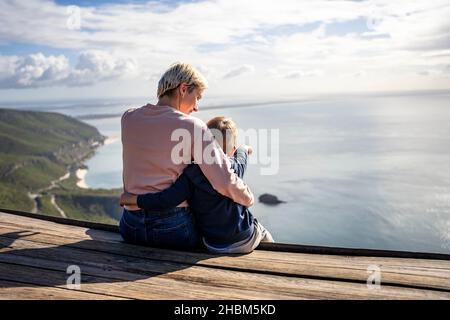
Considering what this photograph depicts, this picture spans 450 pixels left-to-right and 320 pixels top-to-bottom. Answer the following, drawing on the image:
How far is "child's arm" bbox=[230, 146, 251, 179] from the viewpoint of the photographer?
4.36 meters

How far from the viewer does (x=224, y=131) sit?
434 cm

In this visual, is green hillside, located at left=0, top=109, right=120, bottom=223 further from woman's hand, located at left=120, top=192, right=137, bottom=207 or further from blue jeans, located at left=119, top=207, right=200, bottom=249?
woman's hand, located at left=120, top=192, right=137, bottom=207

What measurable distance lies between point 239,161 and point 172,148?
748 mm

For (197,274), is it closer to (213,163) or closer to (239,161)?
(213,163)

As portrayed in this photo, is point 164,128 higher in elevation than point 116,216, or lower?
higher

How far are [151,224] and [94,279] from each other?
0.84 m

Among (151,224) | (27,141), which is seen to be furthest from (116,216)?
(151,224)

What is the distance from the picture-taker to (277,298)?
3.30 m

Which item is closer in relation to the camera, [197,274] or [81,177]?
[197,274]

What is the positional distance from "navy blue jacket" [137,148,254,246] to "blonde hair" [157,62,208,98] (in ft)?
2.40

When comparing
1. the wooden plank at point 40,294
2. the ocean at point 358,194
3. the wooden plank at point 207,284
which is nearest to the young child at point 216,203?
the wooden plank at point 207,284

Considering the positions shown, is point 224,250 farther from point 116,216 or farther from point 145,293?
point 116,216

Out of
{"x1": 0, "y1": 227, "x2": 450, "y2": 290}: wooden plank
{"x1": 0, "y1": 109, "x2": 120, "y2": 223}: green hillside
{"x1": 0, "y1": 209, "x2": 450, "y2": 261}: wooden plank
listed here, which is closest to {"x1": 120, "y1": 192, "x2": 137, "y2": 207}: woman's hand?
{"x1": 0, "y1": 227, "x2": 450, "y2": 290}: wooden plank

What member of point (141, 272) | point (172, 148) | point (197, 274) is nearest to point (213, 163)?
point (172, 148)
